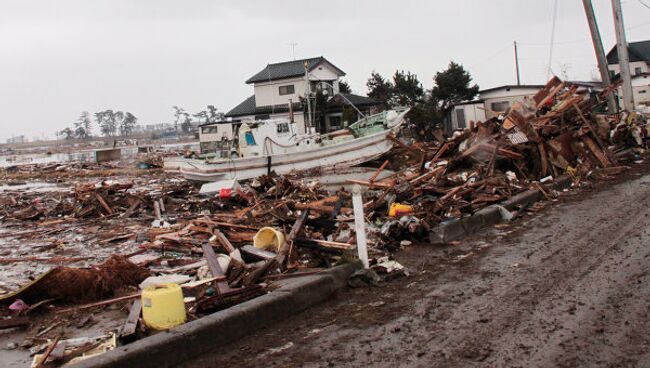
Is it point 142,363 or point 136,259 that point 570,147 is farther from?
point 142,363

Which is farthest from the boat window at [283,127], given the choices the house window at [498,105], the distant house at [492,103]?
the house window at [498,105]

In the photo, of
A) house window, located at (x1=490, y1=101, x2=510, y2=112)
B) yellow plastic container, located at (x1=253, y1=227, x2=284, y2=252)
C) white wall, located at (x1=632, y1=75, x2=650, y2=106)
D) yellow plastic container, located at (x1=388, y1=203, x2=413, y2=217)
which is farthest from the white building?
yellow plastic container, located at (x1=253, y1=227, x2=284, y2=252)

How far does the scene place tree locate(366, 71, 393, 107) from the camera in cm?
4617

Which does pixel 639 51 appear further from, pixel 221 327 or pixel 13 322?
pixel 13 322

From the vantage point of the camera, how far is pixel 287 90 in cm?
4706

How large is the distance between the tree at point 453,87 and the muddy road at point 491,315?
122 feet

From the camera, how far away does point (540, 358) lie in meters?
3.50

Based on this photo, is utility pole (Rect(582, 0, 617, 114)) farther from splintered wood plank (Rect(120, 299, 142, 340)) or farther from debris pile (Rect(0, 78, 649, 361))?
splintered wood plank (Rect(120, 299, 142, 340))

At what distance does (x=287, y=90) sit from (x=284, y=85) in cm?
57

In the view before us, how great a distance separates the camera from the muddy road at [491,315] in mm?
3676

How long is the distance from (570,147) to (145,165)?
3124cm

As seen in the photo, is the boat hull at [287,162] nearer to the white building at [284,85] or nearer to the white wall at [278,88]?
the white building at [284,85]

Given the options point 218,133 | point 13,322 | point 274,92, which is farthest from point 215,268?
point 274,92

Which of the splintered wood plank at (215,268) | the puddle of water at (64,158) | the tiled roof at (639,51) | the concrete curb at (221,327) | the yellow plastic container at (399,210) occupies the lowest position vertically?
the concrete curb at (221,327)
